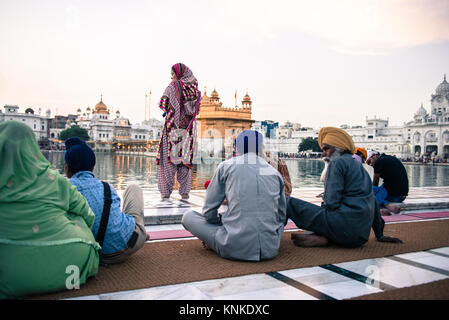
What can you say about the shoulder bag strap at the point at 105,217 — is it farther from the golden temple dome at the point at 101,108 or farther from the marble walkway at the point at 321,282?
the golden temple dome at the point at 101,108

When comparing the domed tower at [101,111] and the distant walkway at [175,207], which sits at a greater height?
the domed tower at [101,111]

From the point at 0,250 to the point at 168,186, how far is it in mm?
2985

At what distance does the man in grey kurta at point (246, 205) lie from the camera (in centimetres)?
210

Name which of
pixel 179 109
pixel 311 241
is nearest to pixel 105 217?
pixel 311 241

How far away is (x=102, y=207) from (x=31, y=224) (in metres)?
0.43

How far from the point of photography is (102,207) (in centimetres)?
189

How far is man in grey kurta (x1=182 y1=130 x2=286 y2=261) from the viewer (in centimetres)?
210

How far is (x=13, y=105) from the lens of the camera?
65000 millimetres

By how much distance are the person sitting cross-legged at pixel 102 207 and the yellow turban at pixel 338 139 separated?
4.74 feet

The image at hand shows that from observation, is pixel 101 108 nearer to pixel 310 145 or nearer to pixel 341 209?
pixel 310 145

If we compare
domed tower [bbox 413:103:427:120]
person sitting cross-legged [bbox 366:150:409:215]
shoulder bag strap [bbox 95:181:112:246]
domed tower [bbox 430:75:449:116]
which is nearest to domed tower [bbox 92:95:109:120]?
domed tower [bbox 413:103:427:120]

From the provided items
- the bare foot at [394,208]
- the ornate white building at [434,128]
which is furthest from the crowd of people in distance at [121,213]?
the ornate white building at [434,128]
